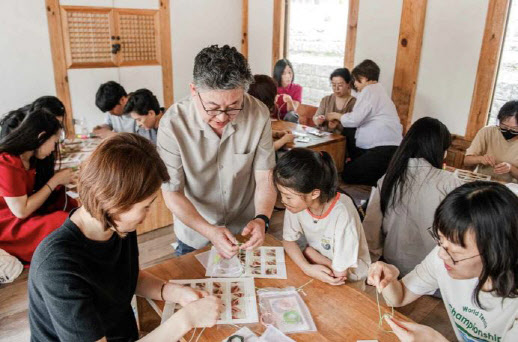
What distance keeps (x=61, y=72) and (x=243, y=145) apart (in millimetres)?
3657

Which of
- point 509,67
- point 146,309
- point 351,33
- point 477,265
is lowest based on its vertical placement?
point 146,309

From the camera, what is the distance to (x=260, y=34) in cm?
609

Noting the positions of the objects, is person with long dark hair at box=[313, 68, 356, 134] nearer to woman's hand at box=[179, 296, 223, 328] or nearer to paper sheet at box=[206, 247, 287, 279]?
paper sheet at box=[206, 247, 287, 279]

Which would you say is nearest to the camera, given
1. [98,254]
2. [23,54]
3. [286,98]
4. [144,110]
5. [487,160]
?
[98,254]

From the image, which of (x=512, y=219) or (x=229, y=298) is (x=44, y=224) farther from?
(x=512, y=219)

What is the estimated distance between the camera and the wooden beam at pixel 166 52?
5.27m

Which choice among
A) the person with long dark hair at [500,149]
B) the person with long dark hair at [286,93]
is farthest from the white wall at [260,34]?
the person with long dark hair at [500,149]

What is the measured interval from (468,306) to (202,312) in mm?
894

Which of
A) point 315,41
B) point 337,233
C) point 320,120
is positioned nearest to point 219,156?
point 337,233

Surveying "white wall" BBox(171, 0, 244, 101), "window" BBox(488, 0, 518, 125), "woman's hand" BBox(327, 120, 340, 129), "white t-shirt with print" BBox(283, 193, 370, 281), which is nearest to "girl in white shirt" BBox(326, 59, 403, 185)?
"woman's hand" BBox(327, 120, 340, 129)

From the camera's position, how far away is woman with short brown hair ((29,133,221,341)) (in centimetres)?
100

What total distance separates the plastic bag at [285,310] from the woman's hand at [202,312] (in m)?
0.17

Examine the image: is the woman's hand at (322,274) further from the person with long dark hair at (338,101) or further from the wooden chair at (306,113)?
the wooden chair at (306,113)

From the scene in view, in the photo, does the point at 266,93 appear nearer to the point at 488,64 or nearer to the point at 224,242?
the point at 488,64
